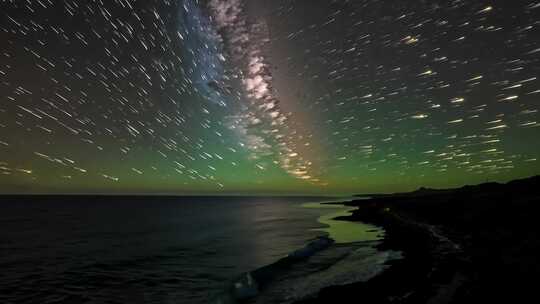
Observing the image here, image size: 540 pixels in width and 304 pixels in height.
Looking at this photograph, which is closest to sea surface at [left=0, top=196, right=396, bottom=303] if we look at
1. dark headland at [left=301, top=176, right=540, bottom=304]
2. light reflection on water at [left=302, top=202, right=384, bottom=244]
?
light reflection on water at [left=302, top=202, right=384, bottom=244]

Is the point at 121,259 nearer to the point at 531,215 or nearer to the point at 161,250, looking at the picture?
the point at 161,250

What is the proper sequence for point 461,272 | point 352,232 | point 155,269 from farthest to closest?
point 352,232 → point 155,269 → point 461,272

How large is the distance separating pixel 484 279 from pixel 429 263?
5.32 meters

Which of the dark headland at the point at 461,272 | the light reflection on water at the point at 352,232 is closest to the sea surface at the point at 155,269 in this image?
the light reflection on water at the point at 352,232

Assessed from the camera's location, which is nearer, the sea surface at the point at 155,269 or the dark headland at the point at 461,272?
the dark headland at the point at 461,272

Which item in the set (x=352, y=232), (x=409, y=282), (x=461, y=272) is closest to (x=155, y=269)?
(x=409, y=282)

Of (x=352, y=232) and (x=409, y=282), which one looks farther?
(x=352, y=232)

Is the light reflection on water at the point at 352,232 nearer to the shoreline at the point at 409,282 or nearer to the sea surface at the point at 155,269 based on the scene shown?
the sea surface at the point at 155,269

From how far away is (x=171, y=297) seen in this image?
56.0 ft

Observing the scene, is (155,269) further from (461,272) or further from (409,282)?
(461,272)

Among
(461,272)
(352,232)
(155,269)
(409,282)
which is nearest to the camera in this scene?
(409,282)

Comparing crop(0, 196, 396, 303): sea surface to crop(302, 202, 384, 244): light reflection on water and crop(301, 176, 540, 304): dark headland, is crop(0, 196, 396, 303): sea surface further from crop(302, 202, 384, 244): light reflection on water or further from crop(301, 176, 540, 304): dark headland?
crop(301, 176, 540, 304): dark headland

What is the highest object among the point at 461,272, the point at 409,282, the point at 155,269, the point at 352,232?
the point at 352,232

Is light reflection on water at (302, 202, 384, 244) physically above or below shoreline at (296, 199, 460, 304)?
above
